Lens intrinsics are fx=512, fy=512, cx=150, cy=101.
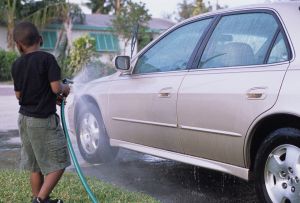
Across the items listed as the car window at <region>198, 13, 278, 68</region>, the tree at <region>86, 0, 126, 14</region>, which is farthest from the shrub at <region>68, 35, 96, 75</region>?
the tree at <region>86, 0, 126, 14</region>

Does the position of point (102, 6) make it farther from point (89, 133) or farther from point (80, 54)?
point (89, 133)

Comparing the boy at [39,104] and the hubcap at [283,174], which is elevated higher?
the boy at [39,104]

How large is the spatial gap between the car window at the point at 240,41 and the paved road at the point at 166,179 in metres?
1.28

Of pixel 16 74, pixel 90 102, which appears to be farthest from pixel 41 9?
pixel 16 74

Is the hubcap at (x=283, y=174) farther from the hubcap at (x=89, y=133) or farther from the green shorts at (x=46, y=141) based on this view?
the hubcap at (x=89, y=133)

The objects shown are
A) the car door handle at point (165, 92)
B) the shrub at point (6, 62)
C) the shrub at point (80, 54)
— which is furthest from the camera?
the shrub at point (6, 62)

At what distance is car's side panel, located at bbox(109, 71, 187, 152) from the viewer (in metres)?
4.85

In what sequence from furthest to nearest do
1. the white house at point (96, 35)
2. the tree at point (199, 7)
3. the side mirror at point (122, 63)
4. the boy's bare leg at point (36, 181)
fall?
the white house at point (96, 35) < the tree at point (199, 7) < the side mirror at point (122, 63) < the boy's bare leg at point (36, 181)

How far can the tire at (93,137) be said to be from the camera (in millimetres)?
6137

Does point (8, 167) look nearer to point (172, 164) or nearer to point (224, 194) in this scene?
point (172, 164)

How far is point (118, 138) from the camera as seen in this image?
5.77 meters

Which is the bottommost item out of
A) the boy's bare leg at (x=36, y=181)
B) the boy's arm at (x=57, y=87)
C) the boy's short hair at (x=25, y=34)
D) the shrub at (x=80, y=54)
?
the shrub at (x=80, y=54)

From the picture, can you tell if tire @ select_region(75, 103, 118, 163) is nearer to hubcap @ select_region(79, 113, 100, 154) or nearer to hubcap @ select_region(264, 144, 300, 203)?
hubcap @ select_region(79, 113, 100, 154)

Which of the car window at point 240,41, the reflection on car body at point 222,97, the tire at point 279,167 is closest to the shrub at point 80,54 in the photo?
the reflection on car body at point 222,97
